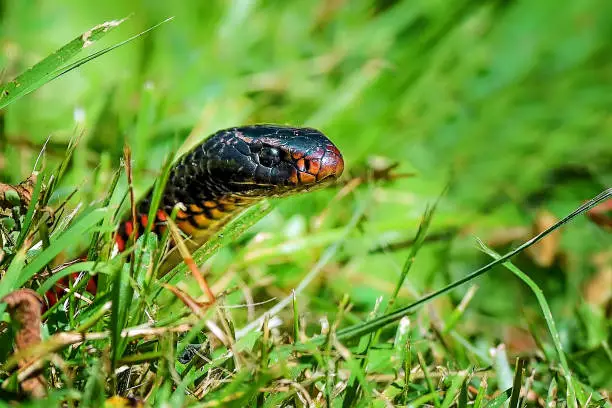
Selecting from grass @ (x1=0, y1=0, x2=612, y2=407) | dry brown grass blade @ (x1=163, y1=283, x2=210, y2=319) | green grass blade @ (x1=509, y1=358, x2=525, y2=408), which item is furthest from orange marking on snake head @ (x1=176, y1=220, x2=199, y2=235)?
green grass blade @ (x1=509, y1=358, x2=525, y2=408)

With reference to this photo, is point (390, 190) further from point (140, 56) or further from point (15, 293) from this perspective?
point (15, 293)

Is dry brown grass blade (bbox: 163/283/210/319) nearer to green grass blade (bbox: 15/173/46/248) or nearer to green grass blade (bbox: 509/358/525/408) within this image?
green grass blade (bbox: 15/173/46/248)

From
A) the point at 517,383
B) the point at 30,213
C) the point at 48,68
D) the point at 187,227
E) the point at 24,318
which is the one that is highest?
the point at 48,68

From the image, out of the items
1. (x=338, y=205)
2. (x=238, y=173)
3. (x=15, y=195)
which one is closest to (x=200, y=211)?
(x=238, y=173)

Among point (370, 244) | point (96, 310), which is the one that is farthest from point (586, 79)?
point (96, 310)

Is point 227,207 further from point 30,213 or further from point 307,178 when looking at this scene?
point 30,213

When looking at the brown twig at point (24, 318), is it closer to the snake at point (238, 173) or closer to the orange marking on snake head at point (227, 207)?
the snake at point (238, 173)

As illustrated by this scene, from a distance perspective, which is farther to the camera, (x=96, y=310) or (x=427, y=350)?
(x=427, y=350)
